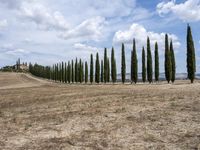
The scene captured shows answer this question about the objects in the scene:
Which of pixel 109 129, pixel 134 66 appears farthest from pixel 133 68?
pixel 109 129

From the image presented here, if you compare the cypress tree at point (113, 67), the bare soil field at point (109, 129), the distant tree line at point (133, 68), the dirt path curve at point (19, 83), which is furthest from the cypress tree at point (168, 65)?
the bare soil field at point (109, 129)

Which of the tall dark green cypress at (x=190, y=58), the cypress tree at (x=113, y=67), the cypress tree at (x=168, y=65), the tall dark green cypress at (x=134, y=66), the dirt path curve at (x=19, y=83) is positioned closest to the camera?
the tall dark green cypress at (x=190, y=58)

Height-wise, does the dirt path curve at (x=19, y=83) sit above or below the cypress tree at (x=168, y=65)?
below

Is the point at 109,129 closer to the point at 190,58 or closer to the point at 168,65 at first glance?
the point at 190,58

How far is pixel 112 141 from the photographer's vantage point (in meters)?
10.5

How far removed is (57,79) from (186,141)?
113341mm

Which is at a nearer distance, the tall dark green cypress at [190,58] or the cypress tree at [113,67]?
the tall dark green cypress at [190,58]

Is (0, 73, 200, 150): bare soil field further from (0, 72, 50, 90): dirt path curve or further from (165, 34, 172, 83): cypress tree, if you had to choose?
(0, 72, 50, 90): dirt path curve

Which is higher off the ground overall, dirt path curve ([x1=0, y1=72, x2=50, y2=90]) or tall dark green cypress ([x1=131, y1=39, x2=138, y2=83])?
tall dark green cypress ([x1=131, y1=39, x2=138, y2=83])

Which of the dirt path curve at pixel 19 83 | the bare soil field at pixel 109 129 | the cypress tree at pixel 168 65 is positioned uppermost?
the cypress tree at pixel 168 65

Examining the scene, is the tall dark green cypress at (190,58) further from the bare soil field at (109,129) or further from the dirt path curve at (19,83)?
the bare soil field at (109,129)

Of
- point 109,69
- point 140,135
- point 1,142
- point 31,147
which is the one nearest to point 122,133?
point 140,135

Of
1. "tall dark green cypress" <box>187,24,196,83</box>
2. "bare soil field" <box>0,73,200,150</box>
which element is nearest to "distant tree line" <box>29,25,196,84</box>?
"tall dark green cypress" <box>187,24,196,83</box>

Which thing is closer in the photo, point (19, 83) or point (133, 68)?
point (133, 68)
